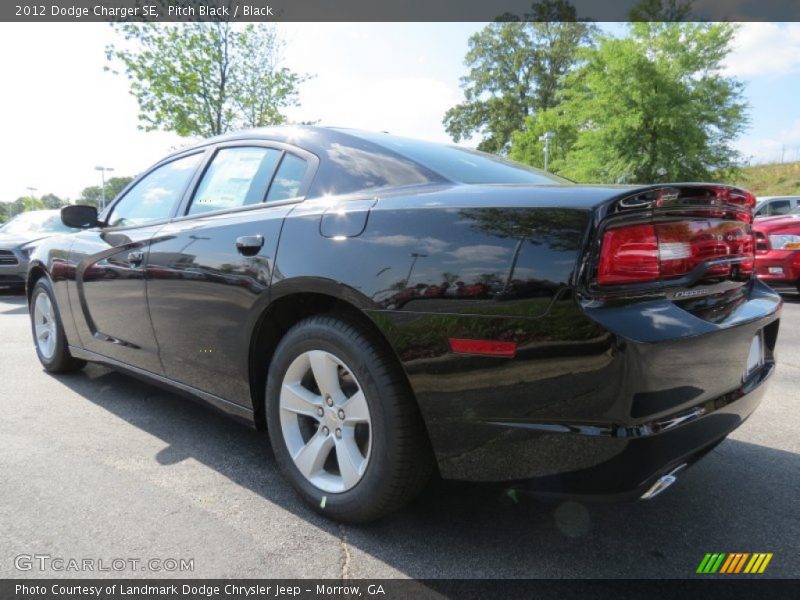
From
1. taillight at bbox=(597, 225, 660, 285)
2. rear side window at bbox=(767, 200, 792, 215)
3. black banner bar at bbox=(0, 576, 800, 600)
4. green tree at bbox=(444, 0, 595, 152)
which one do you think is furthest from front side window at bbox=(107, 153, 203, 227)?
green tree at bbox=(444, 0, 595, 152)

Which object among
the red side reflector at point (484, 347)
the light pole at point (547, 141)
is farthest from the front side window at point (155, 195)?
the light pole at point (547, 141)

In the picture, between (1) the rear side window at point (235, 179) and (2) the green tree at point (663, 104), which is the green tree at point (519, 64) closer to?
(2) the green tree at point (663, 104)

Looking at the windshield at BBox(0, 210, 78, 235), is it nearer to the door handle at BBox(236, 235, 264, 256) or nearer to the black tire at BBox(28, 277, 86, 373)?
the black tire at BBox(28, 277, 86, 373)

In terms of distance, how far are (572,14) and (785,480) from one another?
43.5 m

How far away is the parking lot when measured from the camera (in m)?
1.83

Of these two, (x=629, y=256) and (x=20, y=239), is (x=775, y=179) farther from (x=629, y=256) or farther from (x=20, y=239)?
(x=629, y=256)

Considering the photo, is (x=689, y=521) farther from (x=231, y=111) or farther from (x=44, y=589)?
(x=231, y=111)

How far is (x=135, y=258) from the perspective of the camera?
2941 millimetres

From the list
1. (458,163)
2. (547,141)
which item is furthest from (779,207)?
(547,141)

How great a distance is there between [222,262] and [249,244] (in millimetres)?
196

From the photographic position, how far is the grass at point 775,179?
118ft

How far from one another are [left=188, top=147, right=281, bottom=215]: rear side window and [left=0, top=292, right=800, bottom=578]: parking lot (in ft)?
4.04

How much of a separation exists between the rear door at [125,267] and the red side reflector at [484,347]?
73.7 inches

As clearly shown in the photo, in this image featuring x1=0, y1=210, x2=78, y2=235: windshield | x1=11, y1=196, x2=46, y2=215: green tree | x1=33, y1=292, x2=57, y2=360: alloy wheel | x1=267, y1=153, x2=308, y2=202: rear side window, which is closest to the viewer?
x1=267, y1=153, x2=308, y2=202: rear side window
